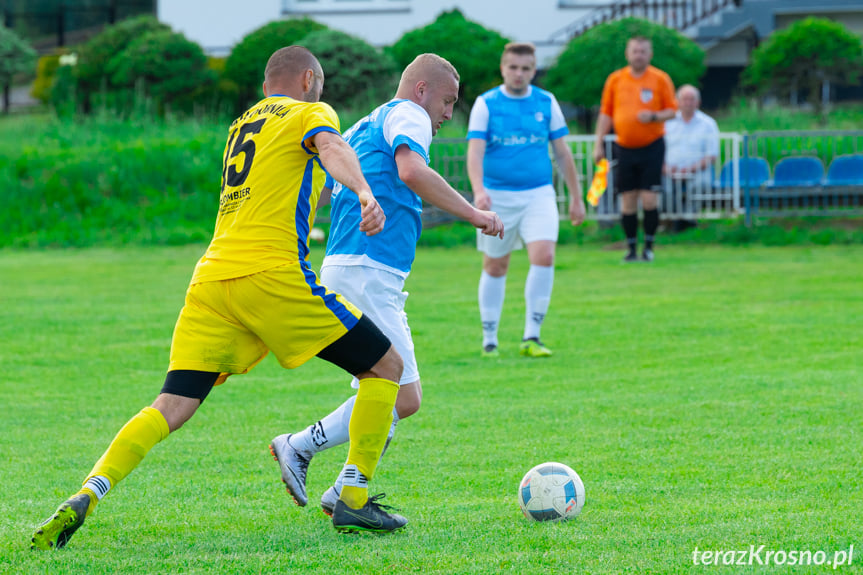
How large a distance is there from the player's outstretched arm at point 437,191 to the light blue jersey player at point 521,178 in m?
4.29

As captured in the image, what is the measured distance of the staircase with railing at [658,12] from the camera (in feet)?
95.5

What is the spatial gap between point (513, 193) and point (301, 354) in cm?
503

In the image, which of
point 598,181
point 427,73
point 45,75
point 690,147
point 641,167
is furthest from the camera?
point 45,75

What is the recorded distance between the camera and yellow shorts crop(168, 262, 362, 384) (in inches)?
167

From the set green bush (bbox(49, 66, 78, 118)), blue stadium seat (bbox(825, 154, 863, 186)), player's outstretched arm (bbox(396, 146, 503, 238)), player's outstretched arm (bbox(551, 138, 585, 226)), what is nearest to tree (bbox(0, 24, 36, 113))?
green bush (bbox(49, 66, 78, 118))

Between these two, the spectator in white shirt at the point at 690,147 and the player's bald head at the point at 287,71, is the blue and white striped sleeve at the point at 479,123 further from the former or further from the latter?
the spectator in white shirt at the point at 690,147

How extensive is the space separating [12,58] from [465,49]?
13438 mm

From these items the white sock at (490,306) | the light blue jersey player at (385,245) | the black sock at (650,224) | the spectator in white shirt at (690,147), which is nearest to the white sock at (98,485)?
the light blue jersey player at (385,245)

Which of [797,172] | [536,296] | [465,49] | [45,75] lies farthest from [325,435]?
[45,75]

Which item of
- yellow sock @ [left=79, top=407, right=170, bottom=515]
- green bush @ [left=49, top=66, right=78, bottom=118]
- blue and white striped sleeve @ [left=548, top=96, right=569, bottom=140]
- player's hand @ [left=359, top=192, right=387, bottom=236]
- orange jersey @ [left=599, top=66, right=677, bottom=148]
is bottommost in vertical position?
yellow sock @ [left=79, top=407, right=170, bottom=515]

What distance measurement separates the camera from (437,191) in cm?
457

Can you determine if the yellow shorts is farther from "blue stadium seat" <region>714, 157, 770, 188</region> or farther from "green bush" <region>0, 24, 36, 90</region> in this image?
"green bush" <region>0, 24, 36, 90</region>

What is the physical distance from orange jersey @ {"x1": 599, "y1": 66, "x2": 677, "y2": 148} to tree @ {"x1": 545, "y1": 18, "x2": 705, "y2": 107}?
8708 mm

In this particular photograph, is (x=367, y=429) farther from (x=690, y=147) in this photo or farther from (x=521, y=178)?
(x=690, y=147)
